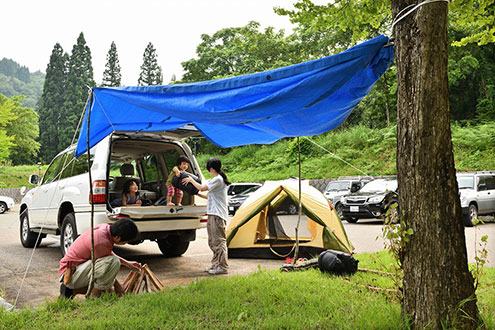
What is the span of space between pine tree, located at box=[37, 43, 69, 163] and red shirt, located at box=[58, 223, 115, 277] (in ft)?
189

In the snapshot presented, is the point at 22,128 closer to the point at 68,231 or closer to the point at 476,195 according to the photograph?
the point at 68,231

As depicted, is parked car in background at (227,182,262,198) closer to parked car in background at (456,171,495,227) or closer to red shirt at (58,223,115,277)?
parked car in background at (456,171,495,227)

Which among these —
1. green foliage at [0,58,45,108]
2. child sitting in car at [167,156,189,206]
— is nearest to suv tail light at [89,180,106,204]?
child sitting in car at [167,156,189,206]

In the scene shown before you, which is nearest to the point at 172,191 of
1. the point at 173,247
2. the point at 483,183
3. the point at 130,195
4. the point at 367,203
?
the point at 130,195

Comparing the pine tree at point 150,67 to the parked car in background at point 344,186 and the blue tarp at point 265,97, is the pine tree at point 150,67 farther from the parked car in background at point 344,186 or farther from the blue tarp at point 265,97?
the blue tarp at point 265,97

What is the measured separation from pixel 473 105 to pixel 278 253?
81.5ft

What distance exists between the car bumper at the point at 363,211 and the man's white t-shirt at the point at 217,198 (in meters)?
9.03

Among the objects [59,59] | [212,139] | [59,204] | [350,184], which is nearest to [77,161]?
[59,204]

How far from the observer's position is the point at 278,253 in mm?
7715

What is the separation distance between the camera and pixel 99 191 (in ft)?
19.9

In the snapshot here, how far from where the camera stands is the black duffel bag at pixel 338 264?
5.59 meters

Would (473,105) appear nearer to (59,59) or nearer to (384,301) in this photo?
(384,301)

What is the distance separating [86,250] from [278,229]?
4.59m

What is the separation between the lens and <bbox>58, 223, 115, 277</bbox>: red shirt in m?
4.52
